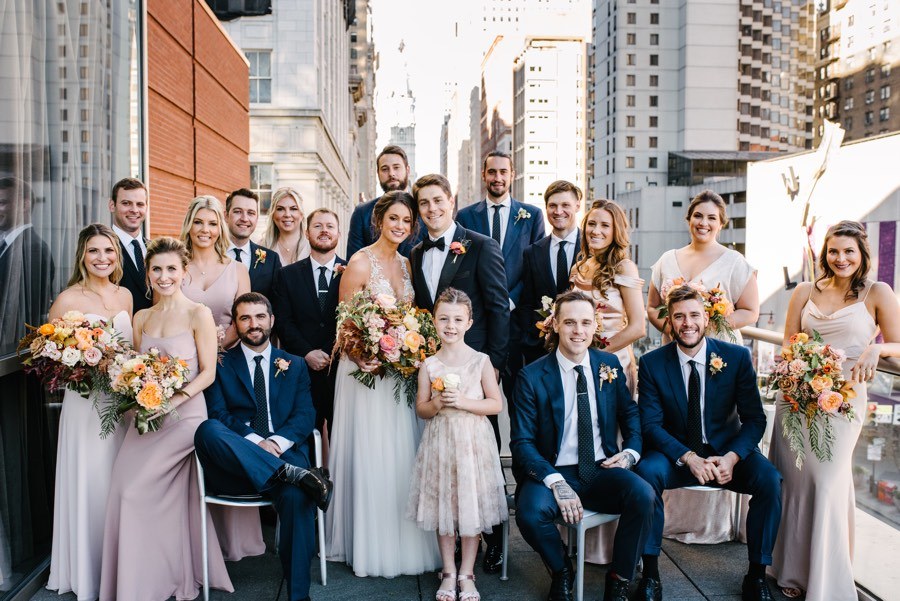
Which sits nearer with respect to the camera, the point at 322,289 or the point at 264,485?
the point at 264,485

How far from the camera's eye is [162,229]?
10.9m

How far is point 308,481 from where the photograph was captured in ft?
14.7

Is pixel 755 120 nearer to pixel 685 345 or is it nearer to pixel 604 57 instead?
pixel 604 57

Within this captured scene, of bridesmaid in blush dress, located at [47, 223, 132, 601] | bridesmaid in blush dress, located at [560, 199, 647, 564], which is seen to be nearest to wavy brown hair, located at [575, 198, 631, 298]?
bridesmaid in blush dress, located at [560, 199, 647, 564]

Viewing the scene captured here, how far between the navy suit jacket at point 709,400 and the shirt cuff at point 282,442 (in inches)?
93.6

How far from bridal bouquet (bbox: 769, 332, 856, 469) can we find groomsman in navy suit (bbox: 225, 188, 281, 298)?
13.1ft

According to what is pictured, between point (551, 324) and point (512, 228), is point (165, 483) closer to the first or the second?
point (551, 324)

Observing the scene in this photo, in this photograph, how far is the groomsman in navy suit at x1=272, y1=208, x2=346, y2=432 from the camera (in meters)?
5.89

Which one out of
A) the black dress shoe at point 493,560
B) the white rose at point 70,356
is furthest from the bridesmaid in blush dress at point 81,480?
the black dress shoe at point 493,560

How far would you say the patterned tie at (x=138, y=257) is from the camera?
19.3 ft

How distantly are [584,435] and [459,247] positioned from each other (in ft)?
4.94

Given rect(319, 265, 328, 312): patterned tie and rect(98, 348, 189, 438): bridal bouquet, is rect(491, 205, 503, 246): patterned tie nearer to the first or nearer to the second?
rect(319, 265, 328, 312): patterned tie

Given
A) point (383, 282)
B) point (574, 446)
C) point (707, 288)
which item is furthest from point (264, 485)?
point (707, 288)

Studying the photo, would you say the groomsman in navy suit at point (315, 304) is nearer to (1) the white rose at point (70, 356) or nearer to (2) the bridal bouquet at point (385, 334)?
(2) the bridal bouquet at point (385, 334)
